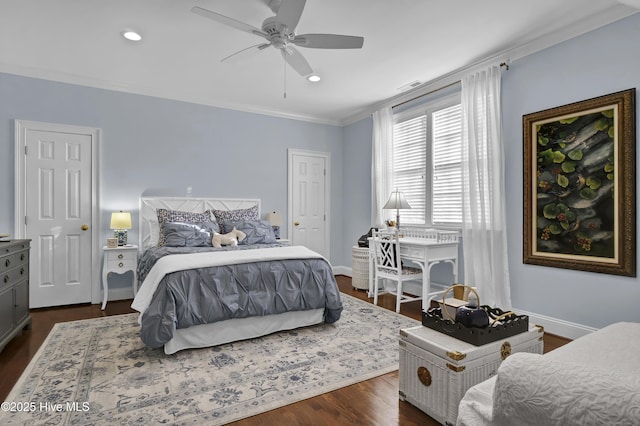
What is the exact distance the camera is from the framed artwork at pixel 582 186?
273 cm

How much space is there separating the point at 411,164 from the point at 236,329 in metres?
3.18

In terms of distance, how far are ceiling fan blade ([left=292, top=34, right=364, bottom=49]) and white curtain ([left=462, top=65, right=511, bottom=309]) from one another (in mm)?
1725

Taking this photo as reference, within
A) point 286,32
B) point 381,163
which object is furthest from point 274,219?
point 286,32

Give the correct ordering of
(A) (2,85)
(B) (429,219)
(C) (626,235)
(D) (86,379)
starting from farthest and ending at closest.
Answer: (B) (429,219) → (A) (2,85) → (C) (626,235) → (D) (86,379)

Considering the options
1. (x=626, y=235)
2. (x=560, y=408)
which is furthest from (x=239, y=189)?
(x=560, y=408)

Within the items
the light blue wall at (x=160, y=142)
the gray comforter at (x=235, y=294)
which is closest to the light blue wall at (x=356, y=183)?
the light blue wall at (x=160, y=142)

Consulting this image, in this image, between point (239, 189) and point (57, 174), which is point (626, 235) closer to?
point (239, 189)

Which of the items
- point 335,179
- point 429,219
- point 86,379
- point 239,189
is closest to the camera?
point 86,379

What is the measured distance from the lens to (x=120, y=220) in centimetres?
416

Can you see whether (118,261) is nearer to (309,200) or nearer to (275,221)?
(275,221)

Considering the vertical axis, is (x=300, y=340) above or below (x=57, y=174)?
below

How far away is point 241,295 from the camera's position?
2980mm

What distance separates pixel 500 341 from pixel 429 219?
8.92ft

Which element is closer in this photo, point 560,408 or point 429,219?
point 560,408
